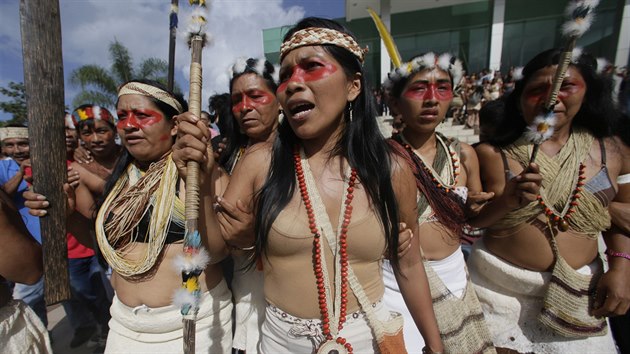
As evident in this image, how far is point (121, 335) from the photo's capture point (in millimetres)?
1928

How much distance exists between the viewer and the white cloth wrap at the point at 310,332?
1437 millimetres

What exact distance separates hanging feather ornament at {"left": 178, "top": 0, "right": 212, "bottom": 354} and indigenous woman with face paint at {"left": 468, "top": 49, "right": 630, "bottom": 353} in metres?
1.79

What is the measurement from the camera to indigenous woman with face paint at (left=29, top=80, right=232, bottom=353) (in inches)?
74.3

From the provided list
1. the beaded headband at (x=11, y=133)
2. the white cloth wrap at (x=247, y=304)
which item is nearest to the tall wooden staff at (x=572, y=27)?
the white cloth wrap at (x=247, y=304)

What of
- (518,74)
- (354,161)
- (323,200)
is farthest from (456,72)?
(323,200)

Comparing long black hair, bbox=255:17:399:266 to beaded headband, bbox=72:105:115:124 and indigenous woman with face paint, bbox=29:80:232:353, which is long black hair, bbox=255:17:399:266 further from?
beaded headband, bbox=72:105:115:124

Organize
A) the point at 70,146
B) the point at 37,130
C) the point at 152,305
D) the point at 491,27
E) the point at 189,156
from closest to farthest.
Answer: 1. the point at 189,156
2. the point at 37,130
3. the point at 152,305
4. the point at 70,146
5. the point at 491,27

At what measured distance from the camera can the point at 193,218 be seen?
1.33 metres

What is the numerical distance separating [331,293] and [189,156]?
0.89 m

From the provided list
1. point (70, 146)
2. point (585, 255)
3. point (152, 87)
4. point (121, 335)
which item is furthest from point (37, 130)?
point (585, 255)

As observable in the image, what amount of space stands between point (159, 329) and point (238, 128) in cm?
174

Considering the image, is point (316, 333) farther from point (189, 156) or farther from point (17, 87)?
point (17, 87)

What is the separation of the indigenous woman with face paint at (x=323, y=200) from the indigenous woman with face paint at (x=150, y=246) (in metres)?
0.46

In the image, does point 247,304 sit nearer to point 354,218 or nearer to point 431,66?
point 354,218
